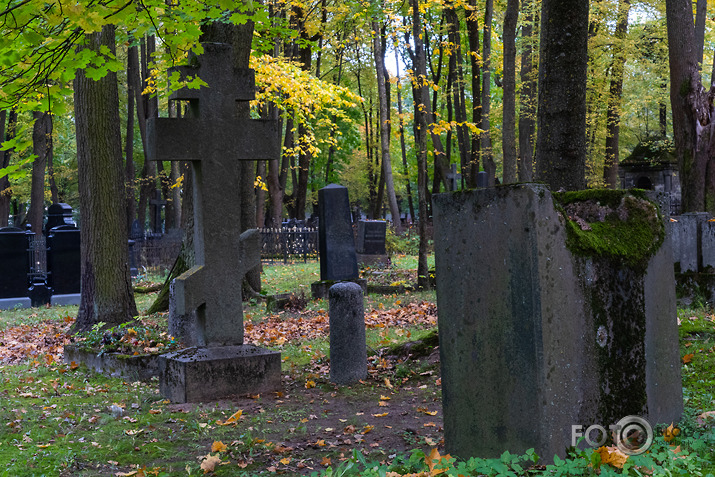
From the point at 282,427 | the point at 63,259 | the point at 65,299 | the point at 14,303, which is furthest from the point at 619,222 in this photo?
the point at 14,303

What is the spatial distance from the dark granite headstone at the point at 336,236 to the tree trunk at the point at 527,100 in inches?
219

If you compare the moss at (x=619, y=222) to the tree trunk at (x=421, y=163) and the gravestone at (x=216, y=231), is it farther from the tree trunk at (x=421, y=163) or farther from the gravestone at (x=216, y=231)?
the tree trunk at (x=421, y=163)

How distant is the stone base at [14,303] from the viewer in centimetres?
1468

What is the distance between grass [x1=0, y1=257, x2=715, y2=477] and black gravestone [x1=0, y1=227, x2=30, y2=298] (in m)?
8.10

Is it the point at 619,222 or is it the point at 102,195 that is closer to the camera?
the point at 619,222

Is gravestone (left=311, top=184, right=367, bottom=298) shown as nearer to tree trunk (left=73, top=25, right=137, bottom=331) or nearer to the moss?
tree trunk (left=73, top=25, right=137, bottom=331)

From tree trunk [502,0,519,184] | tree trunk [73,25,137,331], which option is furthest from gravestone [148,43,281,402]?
tree trunk [502,0,519,184]

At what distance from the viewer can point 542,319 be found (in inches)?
121

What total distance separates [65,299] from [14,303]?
107cm

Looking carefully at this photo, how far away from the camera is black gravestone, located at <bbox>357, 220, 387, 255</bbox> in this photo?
21.6 meters

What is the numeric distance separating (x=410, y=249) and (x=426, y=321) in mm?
16558

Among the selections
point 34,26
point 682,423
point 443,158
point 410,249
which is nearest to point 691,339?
point 682,423

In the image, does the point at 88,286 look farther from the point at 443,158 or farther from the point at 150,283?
the point at 443,158

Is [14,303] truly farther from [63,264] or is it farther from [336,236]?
[336,236]
